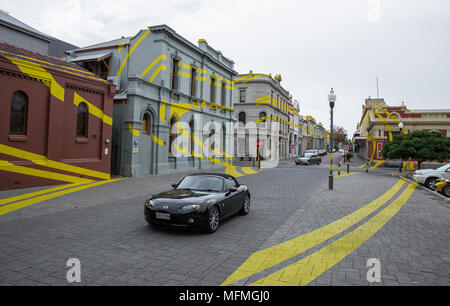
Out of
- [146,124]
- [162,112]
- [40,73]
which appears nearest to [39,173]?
[40,73]

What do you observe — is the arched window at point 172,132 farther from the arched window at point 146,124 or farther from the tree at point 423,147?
the tree at point 423,147

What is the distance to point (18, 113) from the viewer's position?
12992mm

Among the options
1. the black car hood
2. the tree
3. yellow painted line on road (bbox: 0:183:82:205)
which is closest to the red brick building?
yellow painted line on road (bbox: 0:183:82:205)

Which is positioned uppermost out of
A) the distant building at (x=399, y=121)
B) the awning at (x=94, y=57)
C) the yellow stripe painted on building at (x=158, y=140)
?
the awning at (x=94, y=57)

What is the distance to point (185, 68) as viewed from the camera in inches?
931

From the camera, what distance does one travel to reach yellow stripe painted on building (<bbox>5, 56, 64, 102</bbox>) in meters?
12.8

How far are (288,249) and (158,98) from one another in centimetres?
1673

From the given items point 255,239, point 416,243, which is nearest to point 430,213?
point 416,243

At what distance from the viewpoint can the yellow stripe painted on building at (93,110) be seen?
15.3 m

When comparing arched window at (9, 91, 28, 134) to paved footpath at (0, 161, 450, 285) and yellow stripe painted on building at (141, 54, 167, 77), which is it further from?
yellow stripe painted on building at (141, 54, 167, 77)

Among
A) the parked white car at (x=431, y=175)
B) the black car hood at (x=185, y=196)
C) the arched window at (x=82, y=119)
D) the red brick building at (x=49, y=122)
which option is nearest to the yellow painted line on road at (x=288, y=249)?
the black car hood at (x=185, y=196)

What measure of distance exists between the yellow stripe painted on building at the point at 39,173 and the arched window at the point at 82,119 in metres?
2.44
